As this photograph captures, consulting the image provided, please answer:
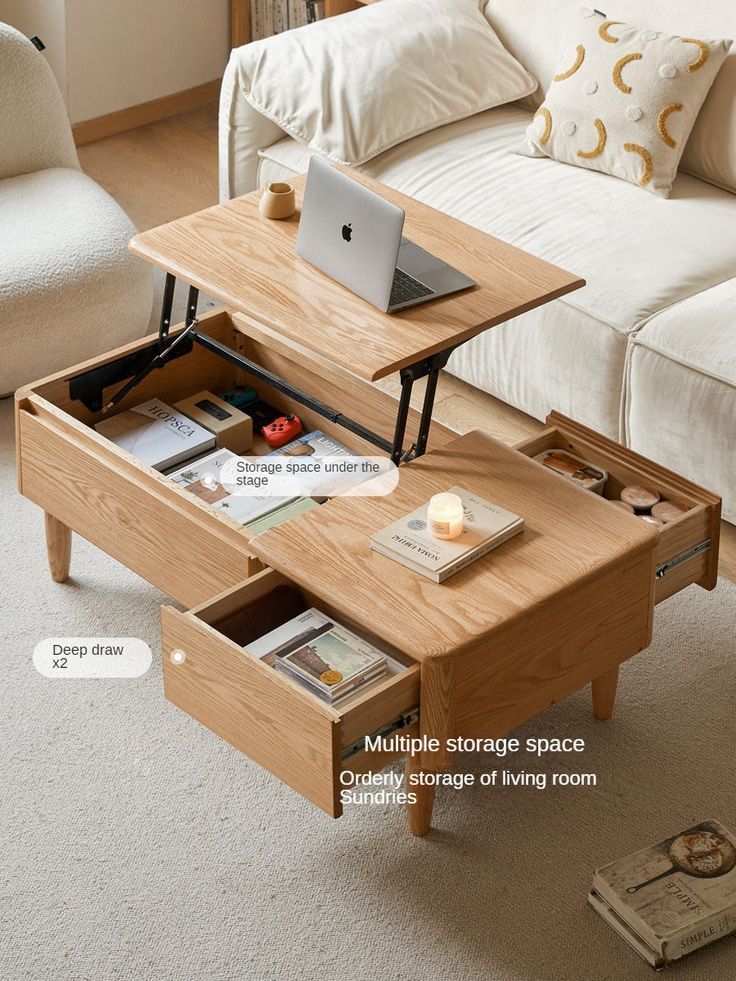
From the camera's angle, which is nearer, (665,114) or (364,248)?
(364,248)

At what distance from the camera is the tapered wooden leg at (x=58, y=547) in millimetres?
2219

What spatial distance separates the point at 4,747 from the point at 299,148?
1.56 m

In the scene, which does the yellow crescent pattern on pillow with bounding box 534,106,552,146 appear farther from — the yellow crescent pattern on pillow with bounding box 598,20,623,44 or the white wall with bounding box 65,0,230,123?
the white wall with bounding box 65,0,230,123

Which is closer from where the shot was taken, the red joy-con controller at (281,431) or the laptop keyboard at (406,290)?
the laptop keyboard at (406,290)

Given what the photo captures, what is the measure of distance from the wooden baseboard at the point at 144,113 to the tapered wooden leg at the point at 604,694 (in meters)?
2.51

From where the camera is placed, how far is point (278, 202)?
7.27 ft

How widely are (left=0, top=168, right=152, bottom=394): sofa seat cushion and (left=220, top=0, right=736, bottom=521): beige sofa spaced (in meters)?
0.44

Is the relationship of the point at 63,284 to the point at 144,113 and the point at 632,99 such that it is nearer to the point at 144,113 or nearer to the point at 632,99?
the point at 632,99

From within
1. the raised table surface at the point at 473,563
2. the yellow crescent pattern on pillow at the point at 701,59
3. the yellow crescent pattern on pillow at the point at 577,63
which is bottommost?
the raised table surface at the point at 473,563

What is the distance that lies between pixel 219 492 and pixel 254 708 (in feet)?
1.77

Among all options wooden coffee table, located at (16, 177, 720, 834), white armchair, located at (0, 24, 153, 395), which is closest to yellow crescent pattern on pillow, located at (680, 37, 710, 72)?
wooden coffee table, located at (16, 177, 720, 834)

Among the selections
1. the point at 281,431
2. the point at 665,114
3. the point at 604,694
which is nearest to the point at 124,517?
the point at 281,431

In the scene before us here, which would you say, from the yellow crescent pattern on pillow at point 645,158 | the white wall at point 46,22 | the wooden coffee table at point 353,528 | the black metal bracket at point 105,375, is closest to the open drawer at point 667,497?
the wooden coffee table at point 353,528

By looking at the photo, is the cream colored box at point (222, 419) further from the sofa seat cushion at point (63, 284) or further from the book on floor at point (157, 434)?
the sofa seat cushion at point (63, 284)
